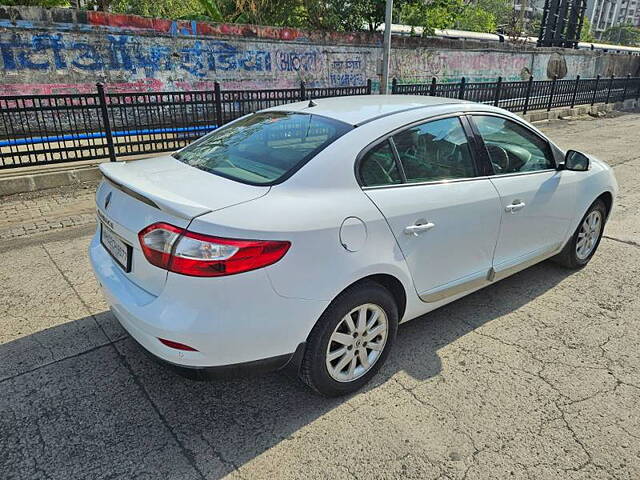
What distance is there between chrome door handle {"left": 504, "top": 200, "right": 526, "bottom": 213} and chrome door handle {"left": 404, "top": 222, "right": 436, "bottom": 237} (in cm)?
81

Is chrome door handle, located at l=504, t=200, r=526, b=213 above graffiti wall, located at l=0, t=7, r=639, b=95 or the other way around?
the other way around

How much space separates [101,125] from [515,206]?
6950mm

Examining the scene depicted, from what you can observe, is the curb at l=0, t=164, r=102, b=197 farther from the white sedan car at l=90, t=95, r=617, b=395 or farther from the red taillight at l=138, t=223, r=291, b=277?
the red taillight at l=138, t=223, r=291, b=277

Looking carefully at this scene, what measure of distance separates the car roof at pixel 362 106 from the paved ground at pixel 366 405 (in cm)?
157

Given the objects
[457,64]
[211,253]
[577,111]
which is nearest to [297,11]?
[457,64]

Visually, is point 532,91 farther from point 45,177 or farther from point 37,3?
point 37,3

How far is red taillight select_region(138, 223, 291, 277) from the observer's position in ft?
6.81

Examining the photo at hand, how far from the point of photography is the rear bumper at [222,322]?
2094mm

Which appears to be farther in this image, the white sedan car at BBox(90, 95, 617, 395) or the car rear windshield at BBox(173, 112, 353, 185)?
the car rear windshield at BBox(173, 112, 353, 185)

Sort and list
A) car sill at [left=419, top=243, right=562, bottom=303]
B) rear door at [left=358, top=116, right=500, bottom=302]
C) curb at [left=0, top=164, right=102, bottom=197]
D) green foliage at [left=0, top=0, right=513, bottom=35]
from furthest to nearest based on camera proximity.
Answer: green foliage at [left=0, top=0, right=513, bottom=35]
curb at [left=0, top=164, right=102, bottom=197]
car sill at [left=419, top=243, right=562, bottom=303]
rear door at [left=358, top=116, right=500, bottom=302]

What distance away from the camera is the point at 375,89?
15773 mm

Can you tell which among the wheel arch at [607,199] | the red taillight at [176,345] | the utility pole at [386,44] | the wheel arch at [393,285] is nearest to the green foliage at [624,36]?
the utility pole at [386,44]

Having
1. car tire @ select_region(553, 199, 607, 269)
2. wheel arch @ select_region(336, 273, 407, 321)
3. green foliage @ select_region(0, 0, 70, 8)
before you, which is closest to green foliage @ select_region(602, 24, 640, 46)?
green foliage @ select_region(0, 0, 70, 8)

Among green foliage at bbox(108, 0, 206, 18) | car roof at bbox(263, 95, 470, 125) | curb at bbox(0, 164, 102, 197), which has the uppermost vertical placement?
green foliage at bbox(108, 0, 206, 18)
